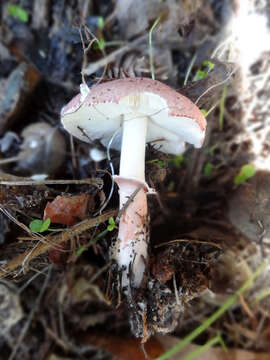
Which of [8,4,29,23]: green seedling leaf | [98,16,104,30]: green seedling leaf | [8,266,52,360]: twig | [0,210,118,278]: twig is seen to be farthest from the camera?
[8,4,29,23]: green seedling leaf

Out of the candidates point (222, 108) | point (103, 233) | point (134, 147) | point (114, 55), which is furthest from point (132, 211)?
point (114, 55)

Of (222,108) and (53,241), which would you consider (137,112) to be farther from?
(222,108)

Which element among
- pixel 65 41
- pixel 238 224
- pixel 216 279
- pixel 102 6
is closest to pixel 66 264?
pixel 216 279

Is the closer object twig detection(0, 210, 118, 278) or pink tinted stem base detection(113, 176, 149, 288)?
twig detection(0, 210, 118, 278)

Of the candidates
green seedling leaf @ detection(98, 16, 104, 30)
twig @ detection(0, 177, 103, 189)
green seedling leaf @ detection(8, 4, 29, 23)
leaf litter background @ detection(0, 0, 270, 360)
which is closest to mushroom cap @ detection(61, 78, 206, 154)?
leaf litter background @ detection(0, 0, 270, 360)

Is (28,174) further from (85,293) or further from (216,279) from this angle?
(216,279)

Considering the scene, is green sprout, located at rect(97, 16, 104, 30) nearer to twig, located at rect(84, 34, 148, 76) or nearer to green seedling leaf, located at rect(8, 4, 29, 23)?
twig, located at rect(84, 34, 148, 76)
